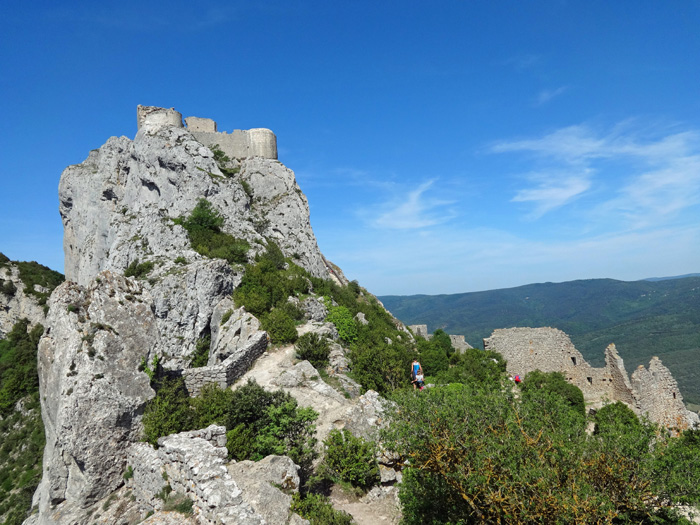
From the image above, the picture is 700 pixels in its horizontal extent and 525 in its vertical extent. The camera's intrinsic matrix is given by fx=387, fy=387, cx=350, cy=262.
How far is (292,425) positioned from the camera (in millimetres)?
11141

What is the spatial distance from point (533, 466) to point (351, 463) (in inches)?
216

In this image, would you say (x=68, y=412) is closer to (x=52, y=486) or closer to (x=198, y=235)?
(x=52, y=486)

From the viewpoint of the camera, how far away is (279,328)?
20.5 metres

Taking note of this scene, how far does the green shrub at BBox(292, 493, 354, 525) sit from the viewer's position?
8.31m

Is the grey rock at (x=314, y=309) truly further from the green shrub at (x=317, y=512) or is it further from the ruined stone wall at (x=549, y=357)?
the green shrub at (x=317, y=512)

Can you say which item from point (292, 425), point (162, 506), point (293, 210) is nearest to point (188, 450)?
point (162, 506)

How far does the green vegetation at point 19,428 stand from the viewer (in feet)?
71.4

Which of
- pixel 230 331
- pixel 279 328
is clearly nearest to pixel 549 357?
→ pixel 279 328

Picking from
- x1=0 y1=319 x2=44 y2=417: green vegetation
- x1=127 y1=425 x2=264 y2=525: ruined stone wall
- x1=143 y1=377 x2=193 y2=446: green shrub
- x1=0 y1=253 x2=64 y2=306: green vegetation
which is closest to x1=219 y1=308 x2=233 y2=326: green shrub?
x1=143 y1=377 x2=193 y2=446: green shrub

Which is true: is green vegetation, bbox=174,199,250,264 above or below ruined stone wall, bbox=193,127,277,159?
below

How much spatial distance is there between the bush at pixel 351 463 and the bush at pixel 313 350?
753cm

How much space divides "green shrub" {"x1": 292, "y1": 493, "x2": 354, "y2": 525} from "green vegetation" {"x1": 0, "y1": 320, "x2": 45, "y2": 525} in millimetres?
19861

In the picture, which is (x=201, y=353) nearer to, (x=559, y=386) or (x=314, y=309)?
(x=314, y=309)

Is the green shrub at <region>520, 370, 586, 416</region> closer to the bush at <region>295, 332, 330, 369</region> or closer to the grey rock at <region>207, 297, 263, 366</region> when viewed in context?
the bush at <region>295, 332, 330, 369</region>
